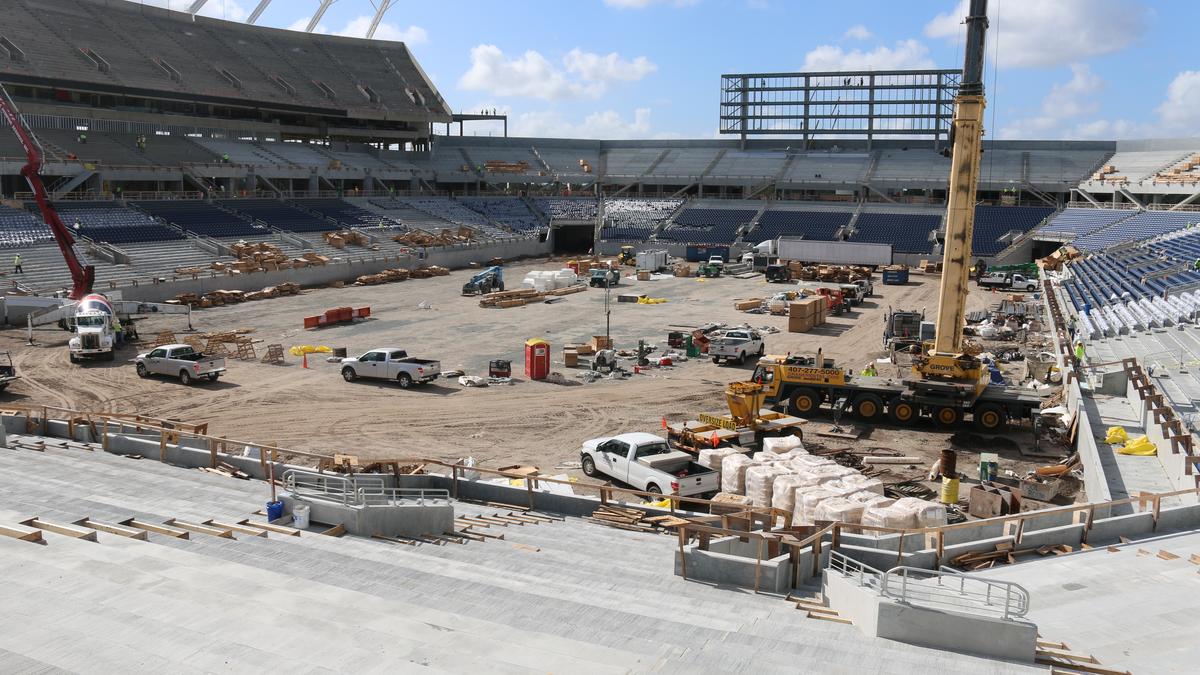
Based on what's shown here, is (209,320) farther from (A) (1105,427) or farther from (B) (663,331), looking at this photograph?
(A) (1105,427)

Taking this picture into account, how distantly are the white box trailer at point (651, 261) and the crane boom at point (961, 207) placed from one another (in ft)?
127

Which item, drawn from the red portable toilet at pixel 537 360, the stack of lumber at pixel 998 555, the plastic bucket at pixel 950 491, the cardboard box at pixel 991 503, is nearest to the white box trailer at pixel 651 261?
the red portable toilet at pixel 537 360

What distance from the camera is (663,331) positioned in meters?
39.5

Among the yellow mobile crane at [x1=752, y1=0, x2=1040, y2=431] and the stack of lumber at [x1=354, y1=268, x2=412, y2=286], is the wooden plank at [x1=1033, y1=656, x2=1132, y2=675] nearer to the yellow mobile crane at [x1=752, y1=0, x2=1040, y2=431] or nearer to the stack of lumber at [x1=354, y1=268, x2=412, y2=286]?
the yellow mobile crane at [x1=752, y1=0, x2=1040, y2=431]

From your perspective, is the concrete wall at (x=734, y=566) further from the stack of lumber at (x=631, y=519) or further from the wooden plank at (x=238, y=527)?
the wooden plank at (x=238, y=527)

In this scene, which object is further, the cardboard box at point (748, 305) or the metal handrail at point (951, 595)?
the cardboard box at point (748, 305)

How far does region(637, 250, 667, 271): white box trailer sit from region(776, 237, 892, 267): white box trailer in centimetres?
909

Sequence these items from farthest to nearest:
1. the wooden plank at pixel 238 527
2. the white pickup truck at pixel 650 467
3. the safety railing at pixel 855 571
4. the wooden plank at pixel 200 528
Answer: the white pickup truck at pixel 650 467 → the wooden plank at pixel 238 527 → the wooden plank at pixel 200 528 → the safety railing at pixel 855 571

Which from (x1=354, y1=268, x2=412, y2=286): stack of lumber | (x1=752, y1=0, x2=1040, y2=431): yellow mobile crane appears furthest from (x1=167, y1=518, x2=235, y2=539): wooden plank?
(x1=354, y1=268, x2=412, y2=286): stack of lumber

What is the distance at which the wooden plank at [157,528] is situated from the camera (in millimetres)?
12109

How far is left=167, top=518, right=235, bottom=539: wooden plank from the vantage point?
12.3m

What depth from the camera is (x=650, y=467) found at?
17844mm

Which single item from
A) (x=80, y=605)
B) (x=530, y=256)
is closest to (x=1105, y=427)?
(x=80, y=605)

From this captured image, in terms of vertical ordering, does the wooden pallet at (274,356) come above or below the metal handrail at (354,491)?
above
